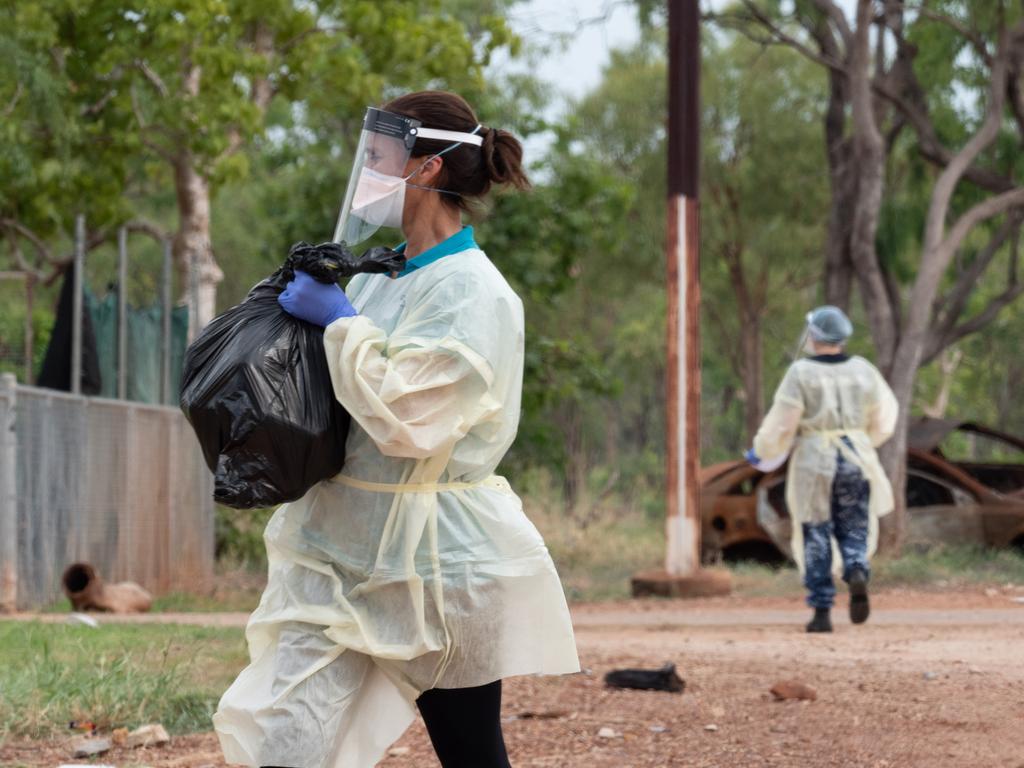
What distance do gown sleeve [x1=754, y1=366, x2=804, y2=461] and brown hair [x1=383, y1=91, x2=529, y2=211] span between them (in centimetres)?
682

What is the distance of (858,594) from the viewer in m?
10.3

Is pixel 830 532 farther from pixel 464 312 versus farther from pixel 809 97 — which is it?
pixel 809 97

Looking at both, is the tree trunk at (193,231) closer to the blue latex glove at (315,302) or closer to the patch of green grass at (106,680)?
the patch of green grass at (106,680)

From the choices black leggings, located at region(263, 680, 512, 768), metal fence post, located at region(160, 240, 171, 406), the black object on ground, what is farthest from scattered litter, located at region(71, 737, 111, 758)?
metal fence post, located at region(160, 240, 171, 406)

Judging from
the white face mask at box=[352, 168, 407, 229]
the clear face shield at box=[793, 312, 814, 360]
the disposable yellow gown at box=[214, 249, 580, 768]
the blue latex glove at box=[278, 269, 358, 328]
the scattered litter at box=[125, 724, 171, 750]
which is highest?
the white face mask at box=[352, 168, 407, 229]

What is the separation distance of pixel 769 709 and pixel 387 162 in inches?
158

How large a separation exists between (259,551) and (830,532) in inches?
256

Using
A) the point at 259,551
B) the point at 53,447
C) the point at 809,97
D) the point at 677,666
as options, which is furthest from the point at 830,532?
the point at 809,97

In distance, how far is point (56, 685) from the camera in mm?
6434

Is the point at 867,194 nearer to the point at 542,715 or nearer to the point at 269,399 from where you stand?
the point at 542,715

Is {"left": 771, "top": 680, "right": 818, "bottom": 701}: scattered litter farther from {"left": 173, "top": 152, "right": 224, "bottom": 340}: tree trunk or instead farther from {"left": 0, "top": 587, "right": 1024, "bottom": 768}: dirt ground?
{"left": 173, "top": 152, "right": 224, "bottom": 340}: tree trunk

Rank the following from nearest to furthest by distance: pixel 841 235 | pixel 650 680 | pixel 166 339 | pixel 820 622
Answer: pixel 650 680, pixel 820 622, pixel 166 339, pixel 841 235

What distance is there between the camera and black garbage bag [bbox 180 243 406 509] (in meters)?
3.30

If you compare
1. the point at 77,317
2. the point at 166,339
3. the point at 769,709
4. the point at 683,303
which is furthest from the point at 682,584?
the point at 769,709
